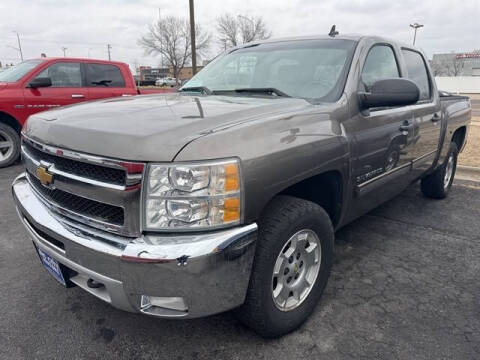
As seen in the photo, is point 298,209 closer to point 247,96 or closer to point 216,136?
point 216,136

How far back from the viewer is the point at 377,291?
2.65 m

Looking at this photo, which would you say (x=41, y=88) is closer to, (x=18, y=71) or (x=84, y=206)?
(x=18, y=71)

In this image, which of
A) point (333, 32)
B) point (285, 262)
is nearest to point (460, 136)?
point (333, 32)

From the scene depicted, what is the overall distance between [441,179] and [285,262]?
338 centimetres

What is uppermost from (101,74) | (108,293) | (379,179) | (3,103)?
(101,74)

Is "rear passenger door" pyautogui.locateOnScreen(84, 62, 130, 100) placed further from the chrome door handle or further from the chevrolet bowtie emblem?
the chrome door handle

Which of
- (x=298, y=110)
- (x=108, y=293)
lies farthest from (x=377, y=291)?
(x=108, y=293)

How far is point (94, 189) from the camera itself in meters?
1.74

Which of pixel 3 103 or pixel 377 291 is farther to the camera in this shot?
pixel 3 103

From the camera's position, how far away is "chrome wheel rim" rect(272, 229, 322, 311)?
205 centimetres

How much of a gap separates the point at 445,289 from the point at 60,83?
6.68 meters

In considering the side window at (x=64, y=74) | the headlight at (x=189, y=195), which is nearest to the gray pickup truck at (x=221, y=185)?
the headlight at (x=189, y=195)

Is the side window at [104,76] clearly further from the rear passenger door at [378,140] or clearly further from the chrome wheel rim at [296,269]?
the chrome wheel rim at [296,269]

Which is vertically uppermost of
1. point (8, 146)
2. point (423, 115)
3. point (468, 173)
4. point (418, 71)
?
point (418, 71)
